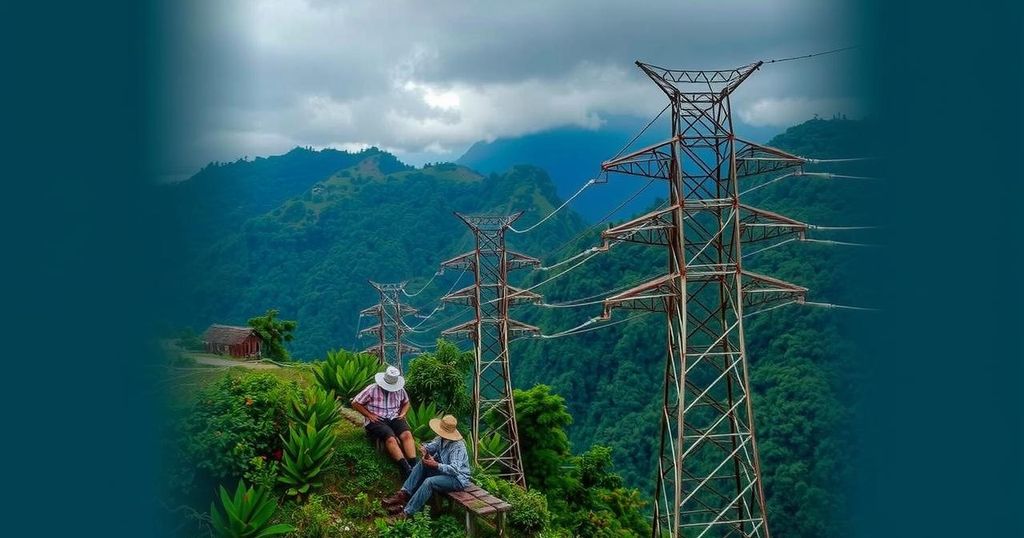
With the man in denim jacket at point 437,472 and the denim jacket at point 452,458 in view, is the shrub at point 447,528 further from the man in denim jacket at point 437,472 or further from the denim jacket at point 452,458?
the denim jacket at point 452,458

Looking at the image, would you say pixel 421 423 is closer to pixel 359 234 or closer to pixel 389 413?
pixel 389 413

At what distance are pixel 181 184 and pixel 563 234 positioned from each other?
4200 inches

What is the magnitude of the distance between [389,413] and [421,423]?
1102 mm

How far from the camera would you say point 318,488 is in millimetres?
8250

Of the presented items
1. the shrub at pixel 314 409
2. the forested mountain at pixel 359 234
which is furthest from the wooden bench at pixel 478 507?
the forested mountain at pixel 359 234

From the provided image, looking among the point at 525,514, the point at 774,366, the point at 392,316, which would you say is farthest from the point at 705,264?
the point at 774,366

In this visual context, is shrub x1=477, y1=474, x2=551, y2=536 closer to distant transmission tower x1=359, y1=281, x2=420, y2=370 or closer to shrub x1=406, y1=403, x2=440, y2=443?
shrub x1=406, y1=403, x2=440, y2=443

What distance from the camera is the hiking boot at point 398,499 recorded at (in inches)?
314

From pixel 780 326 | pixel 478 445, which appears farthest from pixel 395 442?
pixel 780 326

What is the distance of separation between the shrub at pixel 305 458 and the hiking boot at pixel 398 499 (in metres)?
0.81

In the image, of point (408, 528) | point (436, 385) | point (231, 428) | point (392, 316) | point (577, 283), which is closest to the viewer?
point (231, 428)

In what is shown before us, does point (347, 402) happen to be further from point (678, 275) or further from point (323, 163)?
point (323, 163)

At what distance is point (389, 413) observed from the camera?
29.1 feet

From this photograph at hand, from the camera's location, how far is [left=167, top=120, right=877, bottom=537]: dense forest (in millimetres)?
6715
